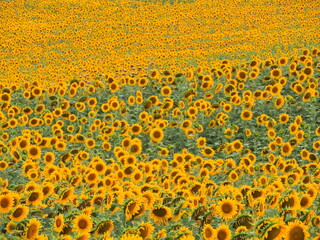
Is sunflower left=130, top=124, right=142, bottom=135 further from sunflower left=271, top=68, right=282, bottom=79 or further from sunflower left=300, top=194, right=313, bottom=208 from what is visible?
sunflower left=300, top=194, right=313, bottom=208

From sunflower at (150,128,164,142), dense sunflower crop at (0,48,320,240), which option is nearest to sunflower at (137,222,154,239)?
dense sunflower crop at (0,48,320,240)

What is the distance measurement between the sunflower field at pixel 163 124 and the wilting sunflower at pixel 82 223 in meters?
0.02

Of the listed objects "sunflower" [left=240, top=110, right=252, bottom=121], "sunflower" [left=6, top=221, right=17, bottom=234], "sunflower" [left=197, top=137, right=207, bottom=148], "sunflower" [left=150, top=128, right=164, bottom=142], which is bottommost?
"sunflower" [left=6, top=221, right=17, bottom=234]

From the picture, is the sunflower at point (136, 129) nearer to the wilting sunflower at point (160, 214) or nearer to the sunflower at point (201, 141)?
the sunflower at point (201, 141)

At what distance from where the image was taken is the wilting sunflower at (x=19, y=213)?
386cm

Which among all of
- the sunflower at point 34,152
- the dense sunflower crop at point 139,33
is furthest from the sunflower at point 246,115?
the dense sunflower crop at point 139,33

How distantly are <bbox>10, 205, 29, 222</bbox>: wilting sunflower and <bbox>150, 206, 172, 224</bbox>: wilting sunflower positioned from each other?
3.44 feet

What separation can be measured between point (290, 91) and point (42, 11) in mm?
20119

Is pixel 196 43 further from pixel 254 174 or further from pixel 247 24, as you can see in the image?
pixel 254 174

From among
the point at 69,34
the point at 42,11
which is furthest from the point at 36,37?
the point at 42,11

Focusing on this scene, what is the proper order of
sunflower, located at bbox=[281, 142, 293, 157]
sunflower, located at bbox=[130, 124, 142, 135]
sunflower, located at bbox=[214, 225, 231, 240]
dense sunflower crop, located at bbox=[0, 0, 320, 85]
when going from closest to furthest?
sunflower, located at bbox=[214, 225, 231, 240]
sunflower, located at bbox=[281, 142, 293, 157]
sunflower, located at bbox=[130, 124, 142, 135]
dense sunflower crop, located at bbox=[0, 0, 320, 85]

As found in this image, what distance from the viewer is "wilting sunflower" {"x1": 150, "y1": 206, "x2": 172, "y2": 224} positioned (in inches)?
148

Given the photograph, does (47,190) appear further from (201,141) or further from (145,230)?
(201,141)

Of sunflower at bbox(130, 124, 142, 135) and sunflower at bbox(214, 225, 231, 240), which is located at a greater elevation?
sunflower at bbox(130, 124, 142, 135)
